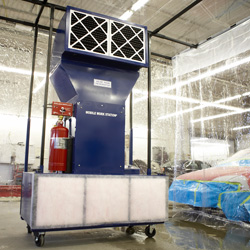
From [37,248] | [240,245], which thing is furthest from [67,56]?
[240,245]

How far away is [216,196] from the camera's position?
169 inches

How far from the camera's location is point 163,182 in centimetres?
305

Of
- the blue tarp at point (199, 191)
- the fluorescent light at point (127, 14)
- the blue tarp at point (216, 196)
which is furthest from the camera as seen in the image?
the fluorescent light at point (127, 14)

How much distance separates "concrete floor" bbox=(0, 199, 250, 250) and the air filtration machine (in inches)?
7.5

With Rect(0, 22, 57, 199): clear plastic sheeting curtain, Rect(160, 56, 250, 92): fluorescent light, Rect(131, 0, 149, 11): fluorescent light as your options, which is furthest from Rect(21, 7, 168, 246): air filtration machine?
Rect(0, 22, 57, 199): clear plastic sheeting curtain

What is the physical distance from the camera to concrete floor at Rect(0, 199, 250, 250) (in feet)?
8.76

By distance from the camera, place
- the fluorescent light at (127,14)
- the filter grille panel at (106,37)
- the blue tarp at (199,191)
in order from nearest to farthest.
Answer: the filter grille panel at (106,37) < the blue tarp at (199,191) < the fluorescent light at (127,14)

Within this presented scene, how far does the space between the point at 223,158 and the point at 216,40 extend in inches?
88.0

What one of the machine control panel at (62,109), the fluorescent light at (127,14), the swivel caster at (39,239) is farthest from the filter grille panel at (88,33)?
the fluorescent light at (127,14)

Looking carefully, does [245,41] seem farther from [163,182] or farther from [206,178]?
[163,182]

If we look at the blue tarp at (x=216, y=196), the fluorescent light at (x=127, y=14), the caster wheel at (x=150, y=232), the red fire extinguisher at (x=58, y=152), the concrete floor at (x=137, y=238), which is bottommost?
the concrete floor at (x=137, y=238)

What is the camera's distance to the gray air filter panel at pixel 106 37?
291 cm

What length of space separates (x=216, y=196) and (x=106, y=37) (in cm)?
297

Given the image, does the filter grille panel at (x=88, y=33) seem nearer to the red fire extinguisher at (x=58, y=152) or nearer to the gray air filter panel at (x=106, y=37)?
the gray air filter panel at (x=106, y=37)
